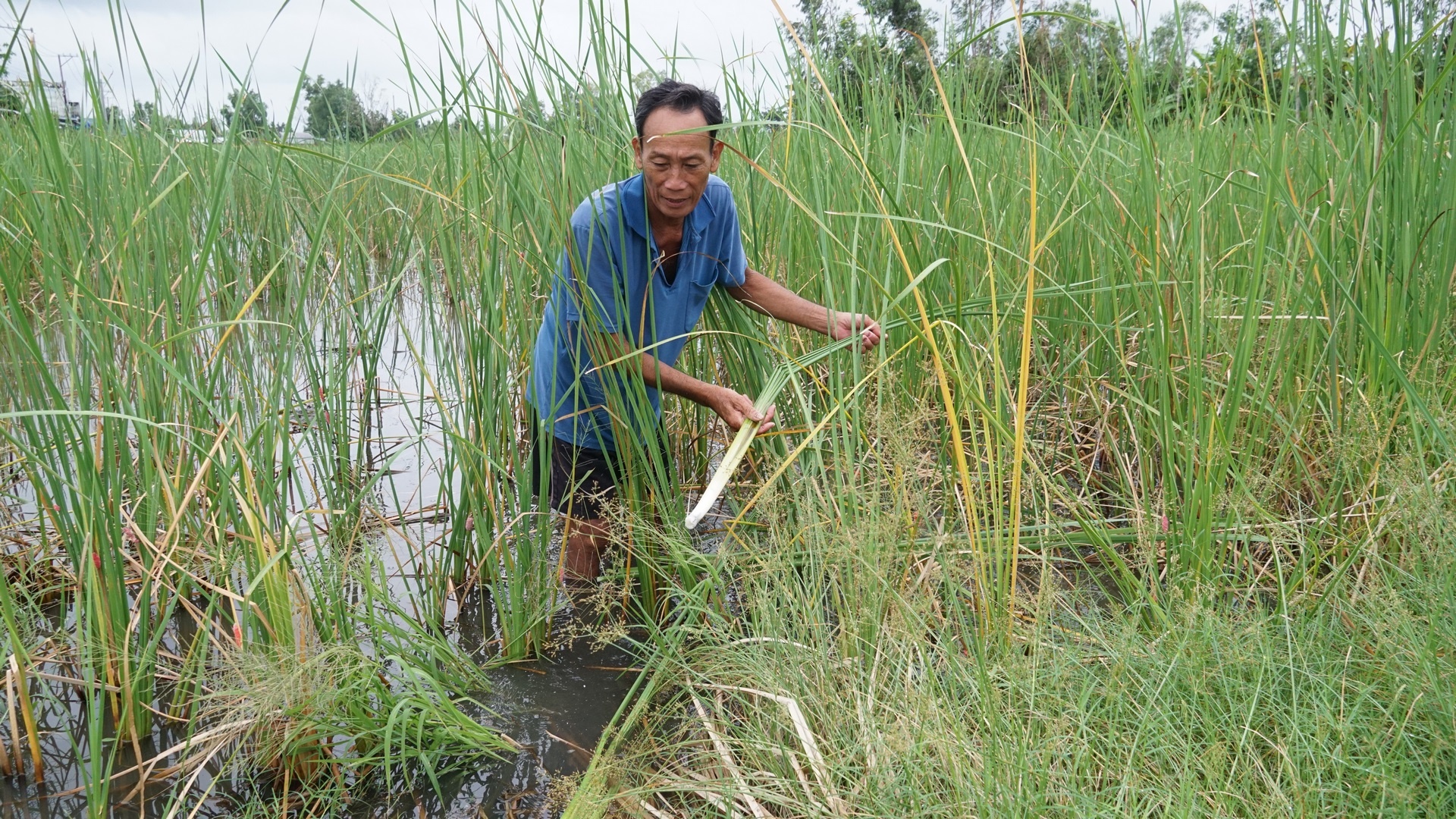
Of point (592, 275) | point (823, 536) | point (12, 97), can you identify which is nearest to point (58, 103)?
point (12, 97)

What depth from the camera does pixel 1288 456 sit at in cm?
213

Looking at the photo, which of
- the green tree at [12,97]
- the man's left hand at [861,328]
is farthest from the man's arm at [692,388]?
the green tree at [12,97]

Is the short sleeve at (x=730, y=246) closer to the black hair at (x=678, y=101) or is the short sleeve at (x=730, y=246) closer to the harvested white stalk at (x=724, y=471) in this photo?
the black hair at (x=678, y=101)

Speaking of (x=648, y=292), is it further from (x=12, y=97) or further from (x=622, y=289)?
(x=12, y=97)

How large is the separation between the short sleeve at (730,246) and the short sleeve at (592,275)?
323 mm

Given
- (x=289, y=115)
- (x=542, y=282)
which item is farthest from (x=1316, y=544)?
(x=289, y=115)

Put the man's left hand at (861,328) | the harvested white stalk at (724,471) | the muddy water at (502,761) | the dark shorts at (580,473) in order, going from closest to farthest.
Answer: the harvested white stalk at (724,471), the muddy water at (502,761), the man's left hand at (861,328), the dark shorts at (580,473)

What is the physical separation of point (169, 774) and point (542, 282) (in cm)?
131

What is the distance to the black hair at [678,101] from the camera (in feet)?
7.21

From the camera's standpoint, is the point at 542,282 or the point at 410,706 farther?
the point at 542,282

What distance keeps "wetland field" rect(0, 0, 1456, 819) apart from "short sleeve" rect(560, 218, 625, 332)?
0.07 metres

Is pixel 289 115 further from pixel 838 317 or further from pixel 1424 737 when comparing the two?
pixel 1424 737

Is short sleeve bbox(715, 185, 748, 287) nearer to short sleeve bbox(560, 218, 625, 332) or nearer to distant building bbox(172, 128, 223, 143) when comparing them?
short sleeve bbox(560, 218, 625, 332)

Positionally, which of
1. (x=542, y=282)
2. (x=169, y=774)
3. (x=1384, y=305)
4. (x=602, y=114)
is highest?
(x=602, y=114)
